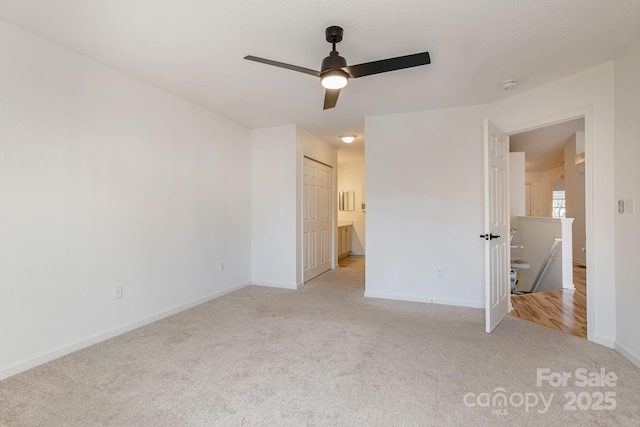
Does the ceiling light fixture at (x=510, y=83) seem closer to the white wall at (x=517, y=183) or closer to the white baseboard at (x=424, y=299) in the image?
the white baseboard at (x=424, y=299)

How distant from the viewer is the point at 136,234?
3145mm

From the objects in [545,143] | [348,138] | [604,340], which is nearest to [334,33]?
[348,138]

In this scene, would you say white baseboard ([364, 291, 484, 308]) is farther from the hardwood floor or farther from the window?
the window

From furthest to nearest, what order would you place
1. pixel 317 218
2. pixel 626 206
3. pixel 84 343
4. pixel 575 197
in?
1. pixel 575 197
2. pixel 317 218
3. pixel 84 343
4. pixel 626 206

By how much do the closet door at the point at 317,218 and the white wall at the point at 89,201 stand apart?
5.38 ft

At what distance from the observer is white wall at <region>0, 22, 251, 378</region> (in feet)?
7.45

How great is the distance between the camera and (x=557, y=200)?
31.6 ft

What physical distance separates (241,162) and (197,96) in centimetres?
132

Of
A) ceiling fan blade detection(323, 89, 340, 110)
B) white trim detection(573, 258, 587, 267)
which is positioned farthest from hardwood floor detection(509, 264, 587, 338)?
ceiling fan blade detection(323, 89, 340, 110)

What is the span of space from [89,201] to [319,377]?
2.46 metres

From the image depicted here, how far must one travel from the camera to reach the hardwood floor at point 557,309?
321cm

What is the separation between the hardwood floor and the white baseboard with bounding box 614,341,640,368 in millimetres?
300

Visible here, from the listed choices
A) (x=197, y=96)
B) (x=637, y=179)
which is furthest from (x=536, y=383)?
(x=197, y=96)

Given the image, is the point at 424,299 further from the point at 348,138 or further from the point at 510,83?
the point at 348,138
